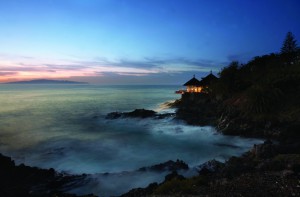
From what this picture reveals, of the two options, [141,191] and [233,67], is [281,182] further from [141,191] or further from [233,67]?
[233,67]

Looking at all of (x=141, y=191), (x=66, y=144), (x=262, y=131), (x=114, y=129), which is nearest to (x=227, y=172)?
(x=141, y=191)

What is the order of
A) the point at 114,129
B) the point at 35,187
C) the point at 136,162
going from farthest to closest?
the point at 114,129
the point at 136,162
the point at 35,187

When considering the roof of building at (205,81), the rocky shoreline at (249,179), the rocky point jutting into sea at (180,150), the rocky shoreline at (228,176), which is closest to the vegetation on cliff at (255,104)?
the rocky point jutting into sea at (180,150)

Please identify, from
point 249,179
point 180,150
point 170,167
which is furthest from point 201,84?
point 249,179

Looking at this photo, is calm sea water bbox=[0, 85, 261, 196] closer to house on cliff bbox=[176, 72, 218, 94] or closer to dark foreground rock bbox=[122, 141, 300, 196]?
dark foreground rock bbox=[122, 141, 300, 196]

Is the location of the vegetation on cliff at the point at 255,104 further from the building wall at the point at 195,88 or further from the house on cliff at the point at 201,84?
the building wall at the point at 195,88

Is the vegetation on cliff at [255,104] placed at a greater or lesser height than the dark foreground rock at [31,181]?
greater

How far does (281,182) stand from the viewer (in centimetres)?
931

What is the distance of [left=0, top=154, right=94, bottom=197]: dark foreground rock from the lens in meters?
12.6

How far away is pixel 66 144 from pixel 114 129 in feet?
24.3

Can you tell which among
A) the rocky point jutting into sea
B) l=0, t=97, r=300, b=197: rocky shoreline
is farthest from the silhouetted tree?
l=0, t=97, r=300, b=197: rocky shoreline

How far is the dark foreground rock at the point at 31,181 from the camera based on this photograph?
12594mm

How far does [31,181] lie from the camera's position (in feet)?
46.0

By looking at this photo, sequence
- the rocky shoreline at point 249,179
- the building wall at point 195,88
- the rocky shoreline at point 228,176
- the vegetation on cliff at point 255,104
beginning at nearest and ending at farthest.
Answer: the rocky shoreline at point 249,179 → the rocky shoreline at point 228,176 → the vegetation on cliff at point 255,104 → the building wall at point 195,88
